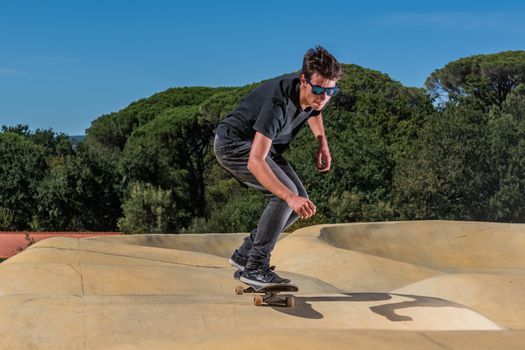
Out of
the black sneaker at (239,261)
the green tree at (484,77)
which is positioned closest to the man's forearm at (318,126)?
the black sneaker at (239,261)

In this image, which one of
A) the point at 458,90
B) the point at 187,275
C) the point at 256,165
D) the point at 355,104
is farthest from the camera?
the point at 458,90

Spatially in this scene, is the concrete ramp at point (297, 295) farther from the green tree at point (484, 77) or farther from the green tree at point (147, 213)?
the green tree at point (484, 77)

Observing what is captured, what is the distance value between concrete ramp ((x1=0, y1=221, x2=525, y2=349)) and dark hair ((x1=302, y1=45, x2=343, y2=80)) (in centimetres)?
247

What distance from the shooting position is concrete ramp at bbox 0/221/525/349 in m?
8.09

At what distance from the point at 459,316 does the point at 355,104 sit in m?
45.9

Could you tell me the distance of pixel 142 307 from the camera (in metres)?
8.92

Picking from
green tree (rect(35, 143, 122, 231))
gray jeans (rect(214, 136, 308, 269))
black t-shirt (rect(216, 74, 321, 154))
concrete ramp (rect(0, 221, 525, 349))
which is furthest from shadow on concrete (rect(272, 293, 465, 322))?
green tree (rect(35, 143, 122, 231))

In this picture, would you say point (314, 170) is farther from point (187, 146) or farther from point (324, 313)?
point (324, 313)

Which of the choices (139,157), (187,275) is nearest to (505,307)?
(187,275)

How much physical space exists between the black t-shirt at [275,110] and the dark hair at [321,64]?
26 cm

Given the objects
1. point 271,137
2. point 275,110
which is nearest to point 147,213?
point 275,110

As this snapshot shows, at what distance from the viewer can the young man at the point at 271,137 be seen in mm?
7262

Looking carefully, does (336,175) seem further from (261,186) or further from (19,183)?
(261,186)

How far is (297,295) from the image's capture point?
33.7ft
